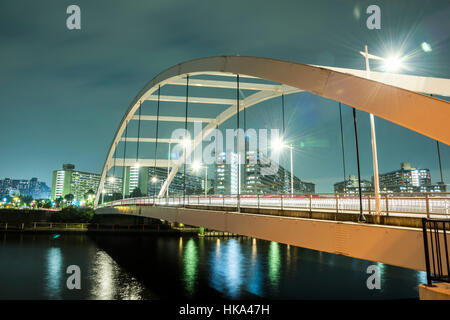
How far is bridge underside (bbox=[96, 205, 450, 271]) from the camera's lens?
19.0ft

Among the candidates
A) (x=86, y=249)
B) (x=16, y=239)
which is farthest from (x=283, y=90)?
(x=16, y=239)

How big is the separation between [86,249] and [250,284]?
22.2 m

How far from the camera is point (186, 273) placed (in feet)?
85.7

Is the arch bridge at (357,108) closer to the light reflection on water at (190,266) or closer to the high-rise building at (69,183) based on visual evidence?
the light reflection on water at (190,266)

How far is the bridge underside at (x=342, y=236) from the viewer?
5.78m

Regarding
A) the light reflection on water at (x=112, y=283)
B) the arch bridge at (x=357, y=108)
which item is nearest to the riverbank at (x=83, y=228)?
the light reflection on water at (x=112, y=283)

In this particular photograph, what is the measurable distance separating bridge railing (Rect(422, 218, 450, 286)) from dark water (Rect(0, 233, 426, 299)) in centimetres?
1574

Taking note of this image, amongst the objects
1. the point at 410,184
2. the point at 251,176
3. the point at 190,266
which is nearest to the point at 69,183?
the point at 251,176

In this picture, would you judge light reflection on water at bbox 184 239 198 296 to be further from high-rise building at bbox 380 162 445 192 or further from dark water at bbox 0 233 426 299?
high-rise building at bbox 380 162 445 192

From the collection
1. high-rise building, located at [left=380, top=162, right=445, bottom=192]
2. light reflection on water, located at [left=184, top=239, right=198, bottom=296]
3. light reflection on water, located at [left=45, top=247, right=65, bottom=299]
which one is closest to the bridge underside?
high-rise building, located at [left=380, top=162, right=445, bottom=192]

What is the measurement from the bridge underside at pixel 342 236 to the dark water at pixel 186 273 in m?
12.1

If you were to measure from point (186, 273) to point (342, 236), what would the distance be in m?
21.4

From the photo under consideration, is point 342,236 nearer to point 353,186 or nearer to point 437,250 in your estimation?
point 437,250
